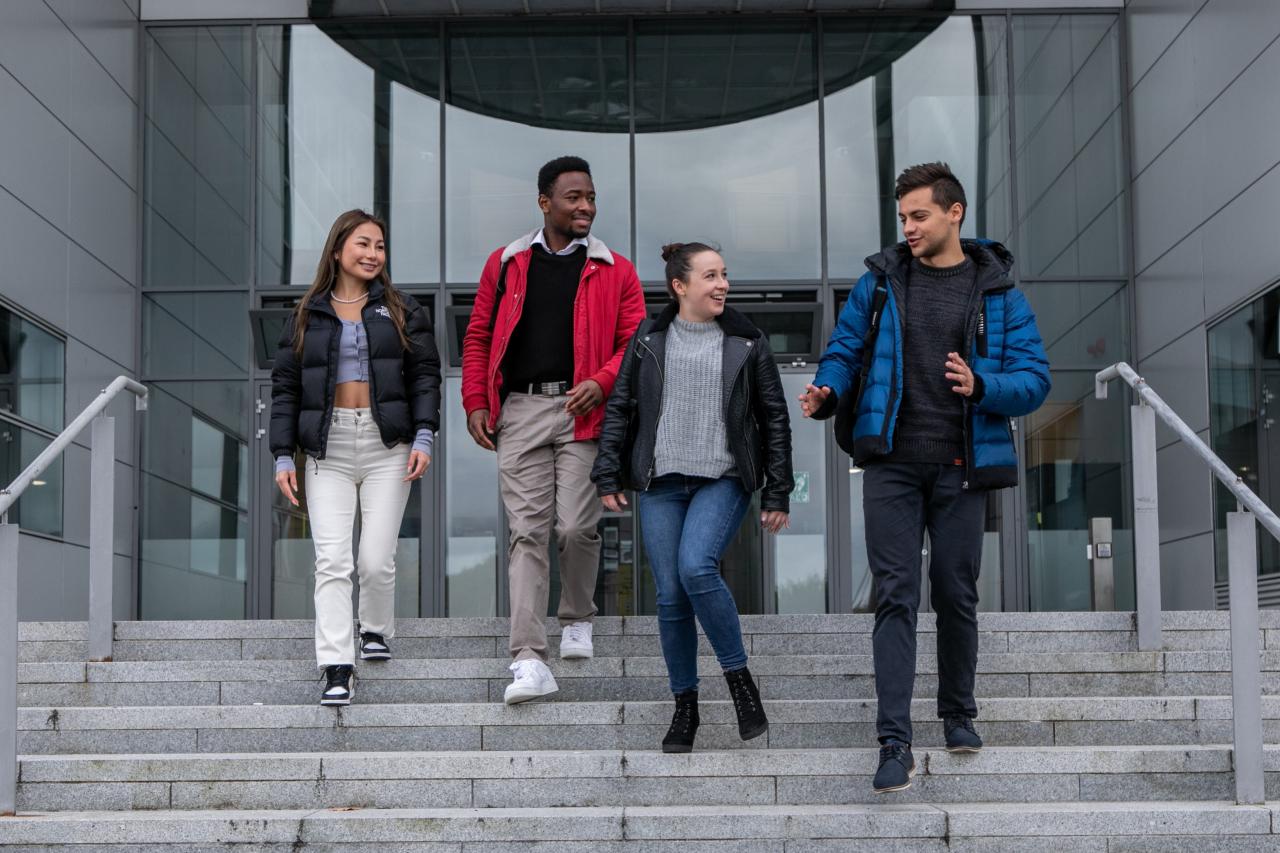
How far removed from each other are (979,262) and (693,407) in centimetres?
106

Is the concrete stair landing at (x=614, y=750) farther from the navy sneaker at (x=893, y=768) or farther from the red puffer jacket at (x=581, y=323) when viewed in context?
the red puffer jacket at (x=581, y=323)

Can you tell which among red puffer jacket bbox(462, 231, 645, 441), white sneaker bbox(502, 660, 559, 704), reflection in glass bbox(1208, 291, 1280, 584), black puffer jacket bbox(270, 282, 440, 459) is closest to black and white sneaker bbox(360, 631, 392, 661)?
white sneaker bbox(502, 660, 559, 704)

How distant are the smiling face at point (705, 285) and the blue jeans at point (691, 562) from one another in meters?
0.59

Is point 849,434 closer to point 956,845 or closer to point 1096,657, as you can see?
point 956,845

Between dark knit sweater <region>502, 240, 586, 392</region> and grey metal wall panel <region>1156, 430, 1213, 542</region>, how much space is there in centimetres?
645

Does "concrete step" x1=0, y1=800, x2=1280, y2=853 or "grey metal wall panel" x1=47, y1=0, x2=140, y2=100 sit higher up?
"grey metal wall panel" x1=47, y1=0, x2=140, y2=100

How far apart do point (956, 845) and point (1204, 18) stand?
832 centimetres

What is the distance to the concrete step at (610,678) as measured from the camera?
6098 mm

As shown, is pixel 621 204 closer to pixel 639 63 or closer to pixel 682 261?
pixel 639 63

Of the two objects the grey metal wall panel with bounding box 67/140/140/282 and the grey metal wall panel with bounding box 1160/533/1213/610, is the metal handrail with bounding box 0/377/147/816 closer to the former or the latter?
the grey metal wall panel with bounding box 67/140/140/282

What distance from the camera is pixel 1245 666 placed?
5203mm

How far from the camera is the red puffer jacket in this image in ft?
20.3

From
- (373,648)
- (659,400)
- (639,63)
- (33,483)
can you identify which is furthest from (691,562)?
(639,63)

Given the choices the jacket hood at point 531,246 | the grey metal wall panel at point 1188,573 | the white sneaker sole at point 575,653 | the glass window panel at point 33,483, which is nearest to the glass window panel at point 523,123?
the glass window panel at point 33,483
